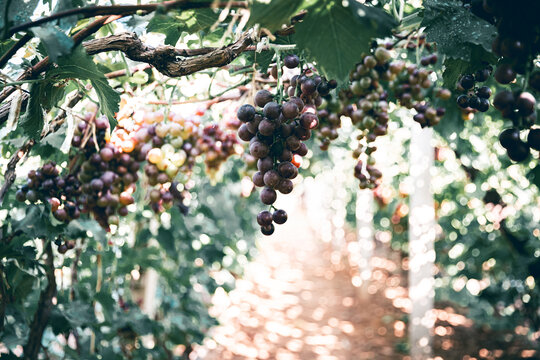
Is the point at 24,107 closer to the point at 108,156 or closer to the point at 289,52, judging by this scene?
the point at 108,156

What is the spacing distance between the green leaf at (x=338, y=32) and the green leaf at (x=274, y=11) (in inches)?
1.5

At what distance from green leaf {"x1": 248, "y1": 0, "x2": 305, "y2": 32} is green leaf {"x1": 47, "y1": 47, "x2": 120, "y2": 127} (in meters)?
0.37

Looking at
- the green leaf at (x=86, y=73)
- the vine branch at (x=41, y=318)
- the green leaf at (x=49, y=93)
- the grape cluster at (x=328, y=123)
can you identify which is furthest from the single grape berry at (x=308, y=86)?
the vine branch at (x=41, y=318)

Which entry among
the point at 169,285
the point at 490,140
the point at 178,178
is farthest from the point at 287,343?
the point at 178,178

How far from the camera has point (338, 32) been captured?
591mm

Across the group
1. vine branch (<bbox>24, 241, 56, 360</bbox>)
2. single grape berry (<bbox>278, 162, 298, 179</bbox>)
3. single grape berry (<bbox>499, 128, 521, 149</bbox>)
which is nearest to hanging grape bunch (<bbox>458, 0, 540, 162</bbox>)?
single grape berry (<bbox>499, 128, 521, 149</bbox>)

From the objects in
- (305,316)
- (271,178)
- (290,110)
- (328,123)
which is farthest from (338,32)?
(305,316)

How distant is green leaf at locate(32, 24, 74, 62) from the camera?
57cm

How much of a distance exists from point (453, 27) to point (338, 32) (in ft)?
1.08

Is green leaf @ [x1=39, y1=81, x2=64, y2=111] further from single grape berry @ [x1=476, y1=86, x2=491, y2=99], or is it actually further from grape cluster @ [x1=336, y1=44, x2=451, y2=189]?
single grape berry @ [x1=476, y1=86, x2=491, y2=99]

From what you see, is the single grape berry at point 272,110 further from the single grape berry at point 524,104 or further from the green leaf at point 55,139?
the green leaf at point 55,139

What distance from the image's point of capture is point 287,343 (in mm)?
4441

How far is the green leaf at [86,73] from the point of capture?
741 mm

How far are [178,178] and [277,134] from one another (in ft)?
2.76
